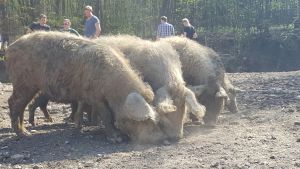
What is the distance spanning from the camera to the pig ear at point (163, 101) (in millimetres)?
7949

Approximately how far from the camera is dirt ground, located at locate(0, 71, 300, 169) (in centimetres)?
663

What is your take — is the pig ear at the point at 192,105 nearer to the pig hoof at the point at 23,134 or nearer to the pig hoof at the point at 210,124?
the pig hoof at the point at 210,124

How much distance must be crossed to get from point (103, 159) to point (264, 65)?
55.2 ft

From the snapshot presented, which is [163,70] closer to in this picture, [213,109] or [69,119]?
[213,109]

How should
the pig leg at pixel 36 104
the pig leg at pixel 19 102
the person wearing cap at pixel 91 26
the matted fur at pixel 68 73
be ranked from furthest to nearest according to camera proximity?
the person wearing cap at pixel 91 26, the pig leg at pixel 36 104, the pig leg at pixel 19 102, the matted fur at pixel 68 73

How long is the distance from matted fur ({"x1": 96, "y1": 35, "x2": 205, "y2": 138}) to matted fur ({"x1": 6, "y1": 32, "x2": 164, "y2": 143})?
1.17ft

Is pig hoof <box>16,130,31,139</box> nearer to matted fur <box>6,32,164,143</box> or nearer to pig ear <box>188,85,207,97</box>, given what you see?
matted fur <box>6,32,164,143</box>

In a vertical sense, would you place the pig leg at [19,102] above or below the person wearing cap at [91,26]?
below

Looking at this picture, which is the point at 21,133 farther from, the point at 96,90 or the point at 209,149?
the point at 209,149

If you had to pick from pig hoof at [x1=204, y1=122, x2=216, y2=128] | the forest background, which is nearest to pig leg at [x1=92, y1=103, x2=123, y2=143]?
pig hoof at [x1=204, y1=122, x2=216, y2=128]

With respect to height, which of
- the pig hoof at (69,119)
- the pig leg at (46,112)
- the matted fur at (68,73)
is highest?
the matted fur at (68,73)

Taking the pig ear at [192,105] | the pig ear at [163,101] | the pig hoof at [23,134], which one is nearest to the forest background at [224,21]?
the pig hoof at [23,134]

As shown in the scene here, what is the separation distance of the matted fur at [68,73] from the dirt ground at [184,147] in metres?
0.60

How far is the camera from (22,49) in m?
8.59
